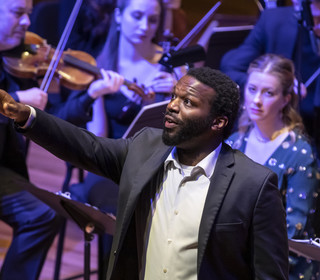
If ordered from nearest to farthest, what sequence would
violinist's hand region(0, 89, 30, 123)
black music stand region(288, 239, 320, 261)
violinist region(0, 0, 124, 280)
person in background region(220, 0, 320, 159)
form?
violinist's hand region(0, 89, 30, 123), black music stand region(288, 239, 320, 261), violinist region(0, 0, 124, 280), person in background region(220, 0, 320, 159)

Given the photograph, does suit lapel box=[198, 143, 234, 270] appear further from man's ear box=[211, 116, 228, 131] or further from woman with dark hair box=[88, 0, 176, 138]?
woman with dark hair box=[88, 0, 176, 138]

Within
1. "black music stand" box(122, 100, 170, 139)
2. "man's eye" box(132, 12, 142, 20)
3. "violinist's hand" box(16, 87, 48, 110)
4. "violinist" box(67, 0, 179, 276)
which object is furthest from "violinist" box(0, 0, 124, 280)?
"man's eye" box(132, 12, 142, 20)

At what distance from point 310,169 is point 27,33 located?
1.63m

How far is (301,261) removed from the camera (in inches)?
112

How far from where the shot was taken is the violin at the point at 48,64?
286 cm

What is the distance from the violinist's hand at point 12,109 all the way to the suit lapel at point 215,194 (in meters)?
0.63

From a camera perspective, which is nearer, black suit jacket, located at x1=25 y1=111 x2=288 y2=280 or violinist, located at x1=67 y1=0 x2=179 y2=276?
black suit jacket, located at x1=25 y1=111 x2=288 y2=280

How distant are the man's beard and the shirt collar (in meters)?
0.09

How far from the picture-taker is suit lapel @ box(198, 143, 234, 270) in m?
1.76

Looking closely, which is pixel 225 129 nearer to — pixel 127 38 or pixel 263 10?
pixel 127 38

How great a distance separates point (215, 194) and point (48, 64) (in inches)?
56.6

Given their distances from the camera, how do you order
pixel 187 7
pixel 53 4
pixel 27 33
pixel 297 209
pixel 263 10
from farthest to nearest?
pixel 263 10 < pixel 187 7 < pixel 53 4 < pixel 27 33 < pixel 297 209

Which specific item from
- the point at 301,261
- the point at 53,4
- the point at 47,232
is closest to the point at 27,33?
the point at 53,4

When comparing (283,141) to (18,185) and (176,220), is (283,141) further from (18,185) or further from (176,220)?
(18,185)
